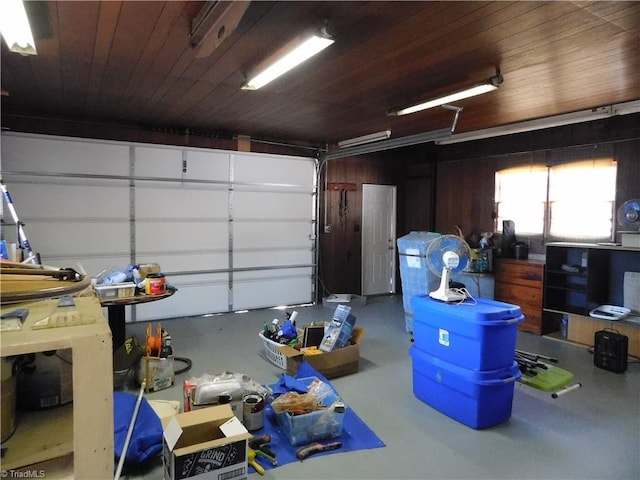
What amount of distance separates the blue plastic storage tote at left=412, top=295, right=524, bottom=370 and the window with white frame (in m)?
3.04

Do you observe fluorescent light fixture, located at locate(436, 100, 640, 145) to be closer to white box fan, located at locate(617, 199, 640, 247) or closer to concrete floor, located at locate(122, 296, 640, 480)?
white box fan, located at locate(617, 199, 640, 247)

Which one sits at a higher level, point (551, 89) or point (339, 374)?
point (551, 89)

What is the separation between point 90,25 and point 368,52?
1.83 m

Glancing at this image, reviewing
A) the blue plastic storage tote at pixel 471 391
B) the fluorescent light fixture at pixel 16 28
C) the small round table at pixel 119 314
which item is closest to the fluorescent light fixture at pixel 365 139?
the blue plastic storage tote at pixel 471 391

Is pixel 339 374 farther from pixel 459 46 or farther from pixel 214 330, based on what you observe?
pixel 459 46

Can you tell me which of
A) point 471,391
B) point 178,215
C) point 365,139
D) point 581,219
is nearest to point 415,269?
point 471,391

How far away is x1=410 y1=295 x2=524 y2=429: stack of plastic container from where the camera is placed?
8.63ft

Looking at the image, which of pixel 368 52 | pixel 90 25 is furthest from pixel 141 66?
pixel 368 52

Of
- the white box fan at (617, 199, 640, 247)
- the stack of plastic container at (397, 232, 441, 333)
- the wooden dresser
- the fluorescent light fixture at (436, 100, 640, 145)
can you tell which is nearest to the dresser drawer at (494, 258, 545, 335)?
the wooden dresser

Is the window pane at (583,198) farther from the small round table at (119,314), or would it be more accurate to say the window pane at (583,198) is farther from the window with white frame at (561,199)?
the small round table at (119,314)

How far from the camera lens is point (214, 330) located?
5023 mm

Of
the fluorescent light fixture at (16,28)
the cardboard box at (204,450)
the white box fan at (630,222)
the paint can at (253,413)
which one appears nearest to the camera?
the cardboard box at (204,450)

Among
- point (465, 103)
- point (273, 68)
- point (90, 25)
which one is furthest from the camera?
point (465, 103)

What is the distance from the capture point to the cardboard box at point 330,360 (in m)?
3.44
